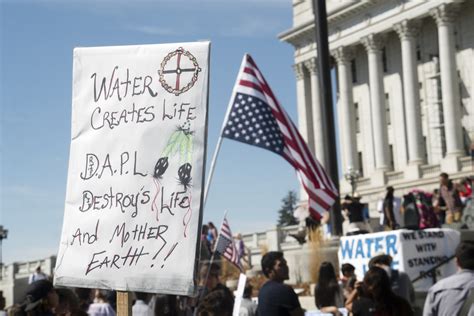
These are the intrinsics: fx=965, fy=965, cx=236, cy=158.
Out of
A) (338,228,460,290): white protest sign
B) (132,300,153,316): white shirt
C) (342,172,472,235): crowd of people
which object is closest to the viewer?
(132,300,153,316): white shirt

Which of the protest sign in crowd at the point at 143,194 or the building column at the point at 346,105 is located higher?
the building column at the point at 346,105

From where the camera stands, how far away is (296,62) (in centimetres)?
7388

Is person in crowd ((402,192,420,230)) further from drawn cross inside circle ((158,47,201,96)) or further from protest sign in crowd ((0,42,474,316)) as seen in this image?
drawn cross inside circle ((158,47,201,96))

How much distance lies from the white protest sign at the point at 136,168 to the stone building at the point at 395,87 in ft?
159

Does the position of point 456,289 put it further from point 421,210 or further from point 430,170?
point 430,170

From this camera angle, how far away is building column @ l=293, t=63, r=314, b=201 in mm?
72706

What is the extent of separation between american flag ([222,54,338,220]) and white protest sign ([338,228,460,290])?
2.37m

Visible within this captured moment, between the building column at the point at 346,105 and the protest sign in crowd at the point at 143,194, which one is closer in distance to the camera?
the protest sign in crowd at the point at 143,194

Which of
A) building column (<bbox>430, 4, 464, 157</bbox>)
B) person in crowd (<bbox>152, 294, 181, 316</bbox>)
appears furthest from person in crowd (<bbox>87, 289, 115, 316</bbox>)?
building column (<bbox>430, 4, 464, 157</bbox>)

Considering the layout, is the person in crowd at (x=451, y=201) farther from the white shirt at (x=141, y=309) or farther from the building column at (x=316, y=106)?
the building column at (x=316, y=106)

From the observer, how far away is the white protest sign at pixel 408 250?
1340 centimetres

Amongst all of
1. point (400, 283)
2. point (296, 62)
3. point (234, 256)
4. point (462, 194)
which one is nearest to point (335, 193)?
point (400, 283)

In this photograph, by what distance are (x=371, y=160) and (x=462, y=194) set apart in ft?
136

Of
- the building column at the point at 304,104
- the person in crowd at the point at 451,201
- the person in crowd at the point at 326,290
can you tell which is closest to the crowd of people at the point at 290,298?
the person in crowd at the point at 326,290
